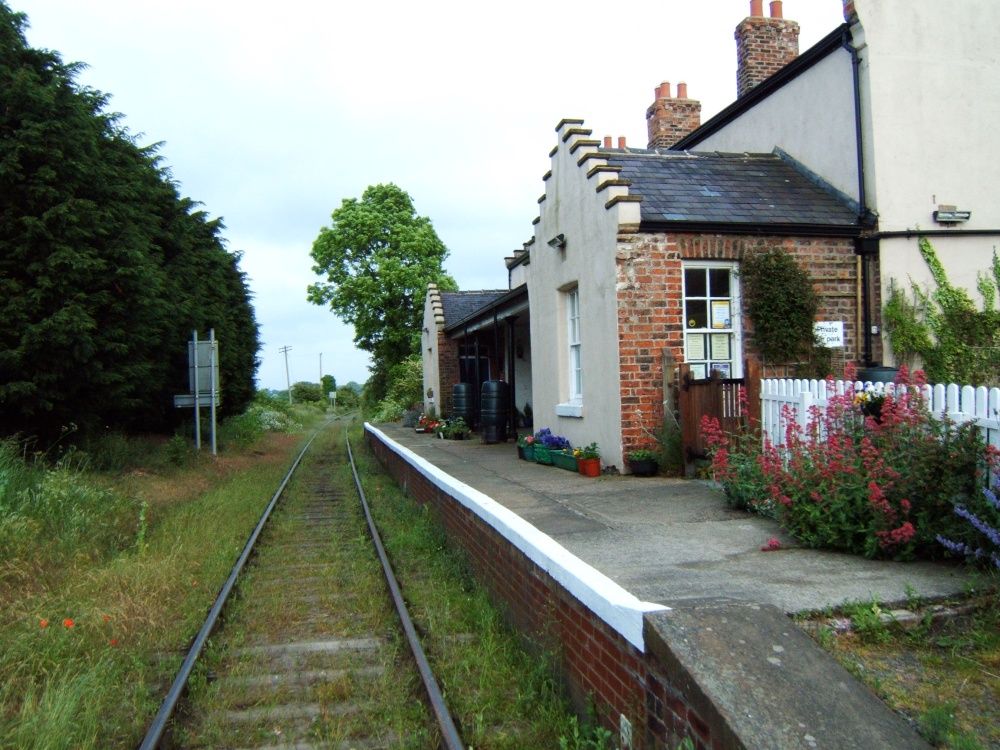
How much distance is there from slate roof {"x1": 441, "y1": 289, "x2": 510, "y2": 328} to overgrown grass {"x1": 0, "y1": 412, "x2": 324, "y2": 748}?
46.1 feet

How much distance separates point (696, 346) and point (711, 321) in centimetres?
35

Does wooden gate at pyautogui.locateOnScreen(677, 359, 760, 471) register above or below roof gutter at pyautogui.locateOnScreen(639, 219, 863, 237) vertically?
below

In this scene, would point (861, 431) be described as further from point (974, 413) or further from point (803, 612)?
point (803, 612)

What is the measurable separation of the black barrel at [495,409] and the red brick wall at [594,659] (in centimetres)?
993

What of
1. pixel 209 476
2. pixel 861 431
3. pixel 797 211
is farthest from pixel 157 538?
pixel 797 211

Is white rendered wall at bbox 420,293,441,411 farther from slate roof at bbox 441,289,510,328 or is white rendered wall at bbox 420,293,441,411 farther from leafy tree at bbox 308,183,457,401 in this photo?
leafy tree at bbox 308,183,457,401

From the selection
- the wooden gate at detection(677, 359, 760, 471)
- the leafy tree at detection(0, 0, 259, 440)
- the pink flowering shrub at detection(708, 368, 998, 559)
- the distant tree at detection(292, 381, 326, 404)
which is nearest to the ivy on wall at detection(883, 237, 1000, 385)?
the wooden gate at detection(677, 359, 760, 471)

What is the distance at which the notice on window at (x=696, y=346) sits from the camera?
32.6 ft

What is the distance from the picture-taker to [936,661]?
3426 mm

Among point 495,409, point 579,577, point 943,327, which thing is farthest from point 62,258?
point 943,327

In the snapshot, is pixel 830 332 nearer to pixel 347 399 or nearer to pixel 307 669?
pixel 307 669

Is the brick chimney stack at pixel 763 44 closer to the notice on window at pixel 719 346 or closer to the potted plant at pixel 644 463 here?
the notice on window at pixel 719 346

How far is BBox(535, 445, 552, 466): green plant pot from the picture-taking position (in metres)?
11.4

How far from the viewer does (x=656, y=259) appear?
948 centimetres
